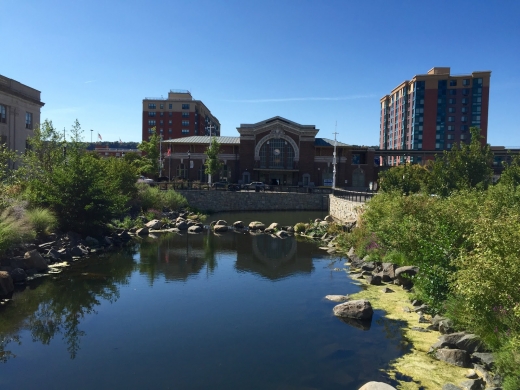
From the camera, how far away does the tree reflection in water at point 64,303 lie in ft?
42.4

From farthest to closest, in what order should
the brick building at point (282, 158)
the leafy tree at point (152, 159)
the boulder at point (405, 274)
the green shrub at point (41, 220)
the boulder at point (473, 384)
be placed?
1. the brick building at point (282, 158)
2. the leafy tree at point (152, 159)
3. the green shrub at point (41, 220)
4. the boulder at point (405, 274)
5. the boulder at point (473, 384)

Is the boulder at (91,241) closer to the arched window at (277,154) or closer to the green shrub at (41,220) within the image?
the green shrub at (41,220)

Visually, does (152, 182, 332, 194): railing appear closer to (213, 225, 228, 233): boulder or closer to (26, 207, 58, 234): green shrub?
(213, 225, 228, 233): boulder

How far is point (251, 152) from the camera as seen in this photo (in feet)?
222

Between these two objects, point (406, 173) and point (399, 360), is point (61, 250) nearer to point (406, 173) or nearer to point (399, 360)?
point (399, 360)

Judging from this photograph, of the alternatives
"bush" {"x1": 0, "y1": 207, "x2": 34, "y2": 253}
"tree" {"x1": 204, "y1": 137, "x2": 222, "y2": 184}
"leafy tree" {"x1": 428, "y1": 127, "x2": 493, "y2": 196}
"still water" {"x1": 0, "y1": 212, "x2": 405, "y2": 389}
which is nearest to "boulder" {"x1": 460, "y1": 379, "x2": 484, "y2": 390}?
"still water" {"x1": 0, "y1": 212, "x2": 405, "y2": 389}

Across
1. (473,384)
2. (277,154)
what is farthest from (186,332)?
(277,154)

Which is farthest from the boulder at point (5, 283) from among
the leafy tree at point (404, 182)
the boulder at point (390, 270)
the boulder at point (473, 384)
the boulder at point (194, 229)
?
the leafy tree at point (404, 182)

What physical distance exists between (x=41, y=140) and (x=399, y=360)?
34.7 metres

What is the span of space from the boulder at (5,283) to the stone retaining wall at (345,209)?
2223cm

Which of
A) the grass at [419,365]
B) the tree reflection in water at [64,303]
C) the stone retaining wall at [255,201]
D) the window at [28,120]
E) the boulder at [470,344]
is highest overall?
the window at [28,120]

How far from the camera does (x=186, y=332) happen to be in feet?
42.9

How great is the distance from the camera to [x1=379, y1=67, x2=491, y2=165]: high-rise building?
9944 cm

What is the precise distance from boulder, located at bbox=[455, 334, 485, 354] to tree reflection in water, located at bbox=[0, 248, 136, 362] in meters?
9.88
